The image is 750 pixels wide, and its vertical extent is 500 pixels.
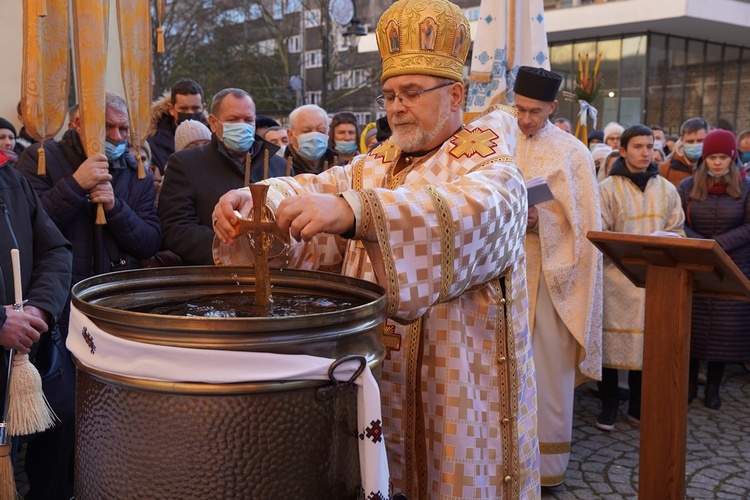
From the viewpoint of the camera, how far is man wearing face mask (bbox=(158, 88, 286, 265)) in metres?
3.89

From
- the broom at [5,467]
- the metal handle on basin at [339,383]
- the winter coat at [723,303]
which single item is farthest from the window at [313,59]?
the metal handle on basin at [339,383]

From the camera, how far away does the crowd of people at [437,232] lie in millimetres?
1799

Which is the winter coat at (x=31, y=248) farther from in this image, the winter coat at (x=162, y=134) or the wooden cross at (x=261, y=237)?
the winter coat at (x=162, y=134)

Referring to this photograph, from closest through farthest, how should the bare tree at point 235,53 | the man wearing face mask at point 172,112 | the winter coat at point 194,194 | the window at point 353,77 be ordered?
1. the winter coat at point 194,194
2. the man wearing face mask at point 172,112
3. the bare tree at point 235,53
4. the window at point 353,77

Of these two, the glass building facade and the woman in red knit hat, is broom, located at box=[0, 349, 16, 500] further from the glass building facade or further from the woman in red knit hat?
the glass building facade

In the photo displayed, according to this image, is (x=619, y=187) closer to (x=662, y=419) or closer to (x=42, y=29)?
(x=662, y=419)

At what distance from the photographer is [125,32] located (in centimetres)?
342

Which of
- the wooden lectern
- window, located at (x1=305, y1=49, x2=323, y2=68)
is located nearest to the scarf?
the wooden lectern

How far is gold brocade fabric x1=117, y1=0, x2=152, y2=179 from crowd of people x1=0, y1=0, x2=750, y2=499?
0.77 feet

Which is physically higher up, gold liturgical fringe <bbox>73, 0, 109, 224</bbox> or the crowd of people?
gold liturgical fringe <bbox>73, 0, 109, 224</bbox>

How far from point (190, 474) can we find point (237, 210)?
0.81m

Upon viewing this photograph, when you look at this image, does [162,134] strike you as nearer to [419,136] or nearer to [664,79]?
[419,136]

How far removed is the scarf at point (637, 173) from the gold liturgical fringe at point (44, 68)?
380 cm

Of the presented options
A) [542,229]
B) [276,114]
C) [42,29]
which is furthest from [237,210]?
[276,114]
